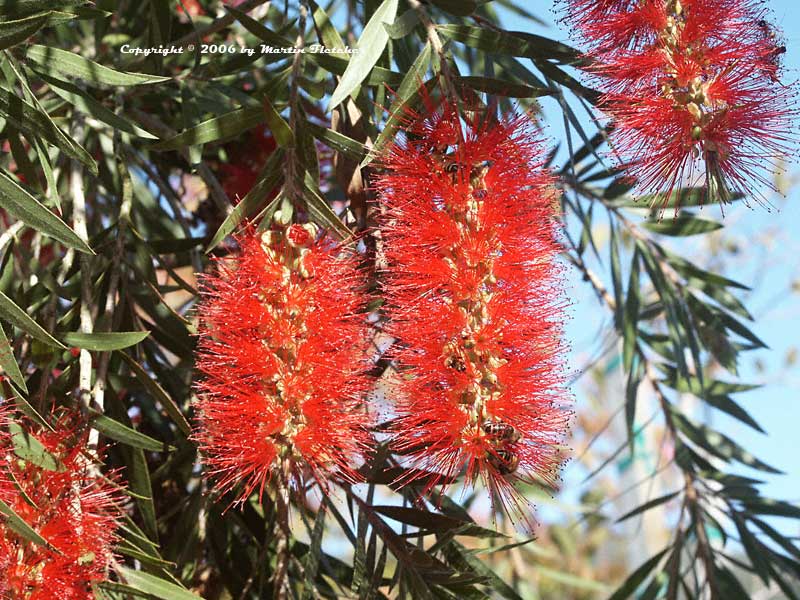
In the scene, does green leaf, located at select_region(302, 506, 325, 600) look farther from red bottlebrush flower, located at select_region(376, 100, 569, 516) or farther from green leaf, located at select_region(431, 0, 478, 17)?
green leaf, located at select_region(431, 0, 478, 17)

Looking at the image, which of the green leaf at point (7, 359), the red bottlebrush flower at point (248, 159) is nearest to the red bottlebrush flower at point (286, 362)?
the green leaf at point (7, 359)

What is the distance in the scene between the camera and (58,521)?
3.95ft

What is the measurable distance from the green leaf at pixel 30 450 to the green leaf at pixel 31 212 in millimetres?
237

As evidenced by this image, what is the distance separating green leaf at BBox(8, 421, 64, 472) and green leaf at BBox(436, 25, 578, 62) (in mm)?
806

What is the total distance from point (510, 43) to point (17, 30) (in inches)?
26.4

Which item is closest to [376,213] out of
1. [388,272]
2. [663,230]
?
[388,272]

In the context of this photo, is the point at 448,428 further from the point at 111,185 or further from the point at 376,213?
the point at 111,185

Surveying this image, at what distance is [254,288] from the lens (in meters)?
1.25

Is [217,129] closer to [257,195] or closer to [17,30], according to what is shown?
[257,195]

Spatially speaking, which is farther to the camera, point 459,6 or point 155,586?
point 459,6

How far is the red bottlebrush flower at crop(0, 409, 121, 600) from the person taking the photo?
1127mm

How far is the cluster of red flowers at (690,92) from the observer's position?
4.11 feet

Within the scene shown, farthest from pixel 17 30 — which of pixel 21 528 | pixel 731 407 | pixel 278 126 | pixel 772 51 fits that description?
pixel 731 407

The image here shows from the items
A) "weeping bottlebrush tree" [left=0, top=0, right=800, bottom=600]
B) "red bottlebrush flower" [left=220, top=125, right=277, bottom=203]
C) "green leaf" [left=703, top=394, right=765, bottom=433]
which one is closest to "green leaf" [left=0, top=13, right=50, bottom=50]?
"weeping bottlebrush tree" [left=0, top=0, right=800, bottom=600]
